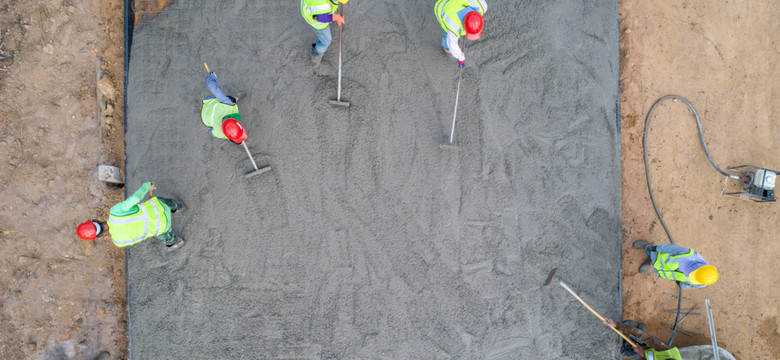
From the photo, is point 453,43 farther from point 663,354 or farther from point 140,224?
point 663,354

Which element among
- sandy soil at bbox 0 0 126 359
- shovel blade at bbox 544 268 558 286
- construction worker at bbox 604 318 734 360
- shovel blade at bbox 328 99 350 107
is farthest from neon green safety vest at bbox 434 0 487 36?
sandy soil at bbox 0 0 126 359

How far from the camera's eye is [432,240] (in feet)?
15.0

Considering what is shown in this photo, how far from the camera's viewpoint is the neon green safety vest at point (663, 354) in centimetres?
421

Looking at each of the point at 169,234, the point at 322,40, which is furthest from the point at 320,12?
the point at 169,234

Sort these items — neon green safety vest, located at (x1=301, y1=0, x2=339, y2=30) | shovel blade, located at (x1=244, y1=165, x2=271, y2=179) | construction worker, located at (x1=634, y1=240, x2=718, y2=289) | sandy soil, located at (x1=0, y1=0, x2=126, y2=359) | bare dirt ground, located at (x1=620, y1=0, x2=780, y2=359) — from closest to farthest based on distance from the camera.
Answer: neon green safety vest, located at (x1=301, y1=0, x2=339, y2=30) → construction worker, located at (x1=634, y1=240, x2=718, y2=289) → shovel blade, located at (x1=244, y1=165, x2=271, y2=179) → sandy soil, located at (x1=0, y1=0, x2=126, y2=359) → bare dirt ground, located at (x1=620, y1=0, x2=780, y2=359)

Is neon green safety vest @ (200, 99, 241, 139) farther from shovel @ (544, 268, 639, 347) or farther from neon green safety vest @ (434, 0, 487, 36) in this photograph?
shovel @ (544, 268, 639, 347)

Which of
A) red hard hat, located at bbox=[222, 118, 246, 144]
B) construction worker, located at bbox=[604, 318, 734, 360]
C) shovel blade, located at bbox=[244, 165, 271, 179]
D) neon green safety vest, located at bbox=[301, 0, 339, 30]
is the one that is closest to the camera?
red hard hat, located at bbox=[222, 118, 246, 144]

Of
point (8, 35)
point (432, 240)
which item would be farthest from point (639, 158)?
point (8, 35)

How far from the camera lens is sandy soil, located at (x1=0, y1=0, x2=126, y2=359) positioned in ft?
15.3

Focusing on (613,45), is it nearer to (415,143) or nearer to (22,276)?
(415,143)

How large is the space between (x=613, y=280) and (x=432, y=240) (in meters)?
2.28

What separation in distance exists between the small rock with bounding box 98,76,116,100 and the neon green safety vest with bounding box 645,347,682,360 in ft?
22.9

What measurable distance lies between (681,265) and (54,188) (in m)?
7.23

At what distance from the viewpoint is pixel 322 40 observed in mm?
4250
